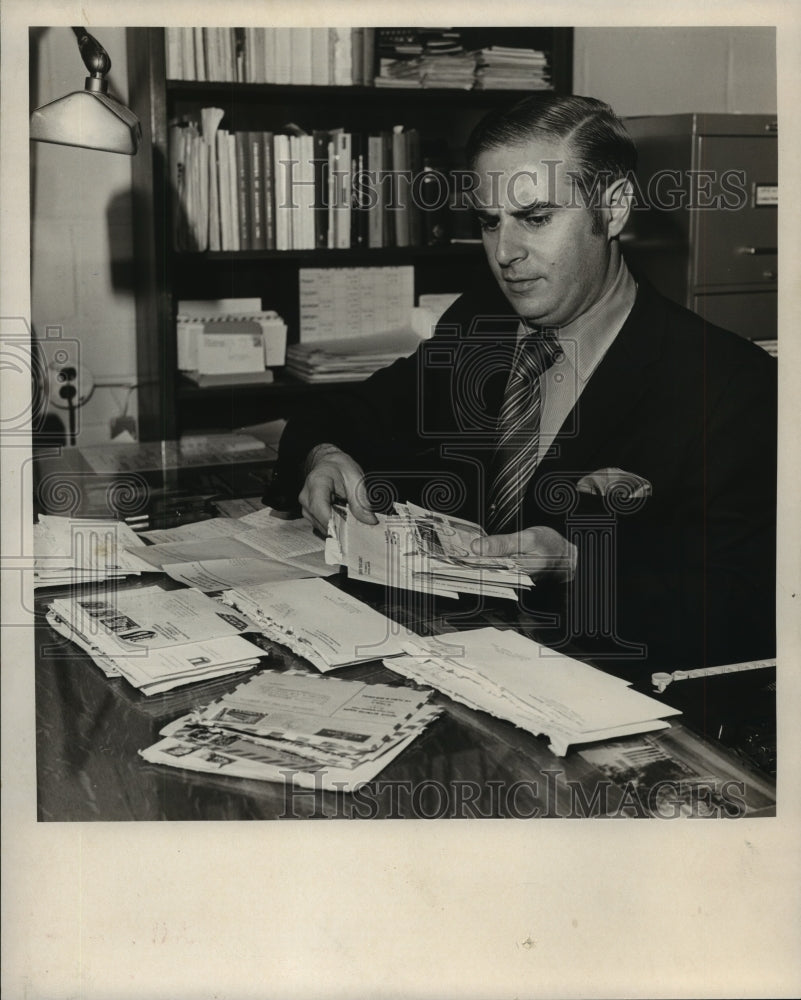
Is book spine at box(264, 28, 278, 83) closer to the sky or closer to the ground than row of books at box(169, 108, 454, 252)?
closer to the sky

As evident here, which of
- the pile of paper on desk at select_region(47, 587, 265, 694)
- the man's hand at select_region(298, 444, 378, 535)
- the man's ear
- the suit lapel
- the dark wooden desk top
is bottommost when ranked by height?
the dark wooden desk top

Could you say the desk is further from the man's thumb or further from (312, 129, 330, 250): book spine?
(312, 129, 330, 250): book spine

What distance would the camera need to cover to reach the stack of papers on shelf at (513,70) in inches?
122

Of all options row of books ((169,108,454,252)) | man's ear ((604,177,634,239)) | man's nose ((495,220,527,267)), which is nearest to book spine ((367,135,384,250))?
row of books ((169,108,454,252))

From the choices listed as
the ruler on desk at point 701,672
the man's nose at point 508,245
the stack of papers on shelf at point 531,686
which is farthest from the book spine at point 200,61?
the ruler on desk at point 701,672

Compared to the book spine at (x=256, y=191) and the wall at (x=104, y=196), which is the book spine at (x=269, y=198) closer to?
the book spine at (x=256, y=191)

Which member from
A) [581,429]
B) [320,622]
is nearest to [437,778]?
[320,622]

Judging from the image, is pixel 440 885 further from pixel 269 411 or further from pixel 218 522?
pixel 269 411

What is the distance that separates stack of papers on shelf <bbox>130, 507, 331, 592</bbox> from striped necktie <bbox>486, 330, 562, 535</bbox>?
45 centimetres

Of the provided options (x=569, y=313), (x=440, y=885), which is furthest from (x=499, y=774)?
(x=569, y=313)

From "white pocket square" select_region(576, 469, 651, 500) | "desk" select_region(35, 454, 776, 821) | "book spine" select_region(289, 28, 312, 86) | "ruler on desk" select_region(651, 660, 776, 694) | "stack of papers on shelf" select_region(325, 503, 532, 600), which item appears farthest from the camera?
"book spine" select_region(289, 28, 312, 86)

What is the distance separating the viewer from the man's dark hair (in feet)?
6.77

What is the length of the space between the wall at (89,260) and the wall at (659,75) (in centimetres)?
138

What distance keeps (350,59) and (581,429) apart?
1503 mm
